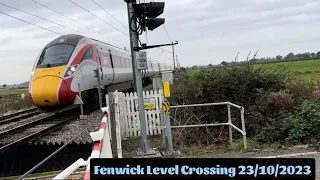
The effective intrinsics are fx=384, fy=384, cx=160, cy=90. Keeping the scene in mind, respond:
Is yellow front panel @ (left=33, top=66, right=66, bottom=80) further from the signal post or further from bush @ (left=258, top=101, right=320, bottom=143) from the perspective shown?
bush @ (left=258, top=101, right=320, bottom=143)

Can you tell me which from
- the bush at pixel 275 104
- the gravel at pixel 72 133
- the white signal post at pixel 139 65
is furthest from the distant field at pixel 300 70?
the white signal post at pixel 139 65

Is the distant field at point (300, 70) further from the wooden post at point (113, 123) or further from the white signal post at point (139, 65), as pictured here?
the wooden post at point (113, 123)

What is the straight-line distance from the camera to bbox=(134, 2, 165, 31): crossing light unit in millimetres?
8602

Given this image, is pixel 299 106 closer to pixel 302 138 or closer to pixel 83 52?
pixel 302 138

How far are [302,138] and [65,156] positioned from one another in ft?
18.0

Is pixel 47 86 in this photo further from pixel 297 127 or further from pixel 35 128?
pixel 297 127

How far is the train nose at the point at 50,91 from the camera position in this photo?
15016mm

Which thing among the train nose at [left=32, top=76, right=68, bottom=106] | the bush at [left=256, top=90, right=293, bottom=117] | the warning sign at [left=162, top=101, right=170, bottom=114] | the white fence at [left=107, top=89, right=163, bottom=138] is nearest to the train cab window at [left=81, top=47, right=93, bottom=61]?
the train nose at [left=32, top=76, right=68, bottom=106]

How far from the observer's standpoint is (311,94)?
36.5 ft

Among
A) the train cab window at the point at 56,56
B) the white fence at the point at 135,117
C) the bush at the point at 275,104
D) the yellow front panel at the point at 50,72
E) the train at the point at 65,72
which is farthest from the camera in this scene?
the train cab window at the point at 56,56

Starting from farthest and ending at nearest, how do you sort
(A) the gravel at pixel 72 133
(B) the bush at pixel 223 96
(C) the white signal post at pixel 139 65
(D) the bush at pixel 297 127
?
(A) the gravel at pixel 72 133 → (B) the bush at pixel 223 96 → (C) the white signal post at pixel 139 65 → (D) the bush at pixel 297 127

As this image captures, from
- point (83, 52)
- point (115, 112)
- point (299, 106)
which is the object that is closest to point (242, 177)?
point (115, 112)

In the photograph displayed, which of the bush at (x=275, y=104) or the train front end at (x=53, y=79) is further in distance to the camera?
the train front end at (x=53, y=79)

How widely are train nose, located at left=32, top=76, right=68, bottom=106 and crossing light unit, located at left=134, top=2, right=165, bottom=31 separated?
7349mm
